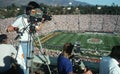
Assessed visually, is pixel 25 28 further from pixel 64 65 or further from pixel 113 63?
pixel 113 63

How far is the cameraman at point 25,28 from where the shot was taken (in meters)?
6.48

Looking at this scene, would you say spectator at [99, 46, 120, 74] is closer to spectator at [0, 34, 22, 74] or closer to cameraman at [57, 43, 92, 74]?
cameraman at [57, 43, 92, 74]

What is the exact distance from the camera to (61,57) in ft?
18.2

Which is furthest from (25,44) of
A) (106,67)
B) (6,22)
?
(6,22)

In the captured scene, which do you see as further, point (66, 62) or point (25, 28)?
point (25, 28)

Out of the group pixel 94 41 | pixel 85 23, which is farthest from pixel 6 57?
pixel 85 23

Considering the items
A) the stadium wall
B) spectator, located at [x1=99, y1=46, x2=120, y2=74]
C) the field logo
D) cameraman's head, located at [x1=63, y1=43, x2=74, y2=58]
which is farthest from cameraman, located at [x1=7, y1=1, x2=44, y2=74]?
the stadium wall

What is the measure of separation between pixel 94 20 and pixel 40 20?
66136 millimetres

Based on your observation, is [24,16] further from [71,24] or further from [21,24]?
[71,24]

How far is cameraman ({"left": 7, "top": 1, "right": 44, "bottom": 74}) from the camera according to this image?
6477 millimetres

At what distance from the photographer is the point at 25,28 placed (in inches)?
259

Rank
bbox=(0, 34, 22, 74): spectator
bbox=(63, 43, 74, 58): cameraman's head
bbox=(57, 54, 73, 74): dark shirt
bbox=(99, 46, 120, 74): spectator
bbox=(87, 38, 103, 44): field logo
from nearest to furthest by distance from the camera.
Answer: bbox=(99, 46, 120, 74): spectator < bbox=(57, 54, 73, 74): dark shirt < bbox=(63, 43, 74, 58): cameraman's head < bbox=(0, 34, 22, 74): spectator < bbox=(87, 38, 103, 44): field logo

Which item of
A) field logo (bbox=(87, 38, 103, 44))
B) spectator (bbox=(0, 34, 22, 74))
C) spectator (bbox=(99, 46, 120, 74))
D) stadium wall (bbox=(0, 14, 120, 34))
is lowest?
stadium wall (bbox=(0, 14, 120, 34))

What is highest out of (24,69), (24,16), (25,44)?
(24,16)
